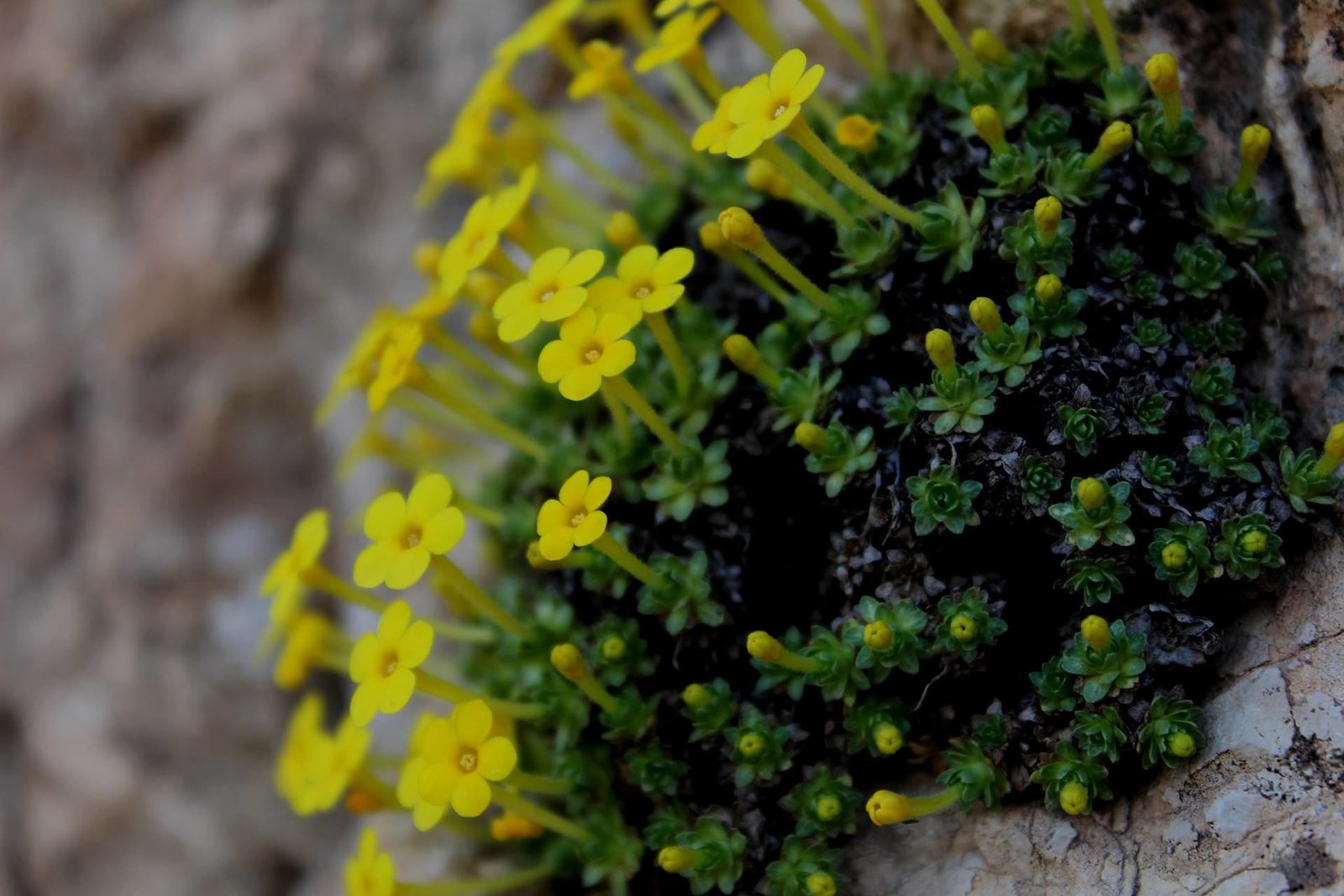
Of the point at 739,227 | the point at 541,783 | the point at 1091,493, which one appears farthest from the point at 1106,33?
the point at 541,783

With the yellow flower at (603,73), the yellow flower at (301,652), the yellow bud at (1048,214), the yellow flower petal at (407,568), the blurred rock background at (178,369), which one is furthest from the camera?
the blurred rock background at (178,369)

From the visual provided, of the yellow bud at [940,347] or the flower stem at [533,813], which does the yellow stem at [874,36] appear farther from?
the flower stem at [533,813]

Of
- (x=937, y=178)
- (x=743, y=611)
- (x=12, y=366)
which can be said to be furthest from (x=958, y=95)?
(x=12, y=366)

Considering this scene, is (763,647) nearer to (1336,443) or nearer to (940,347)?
(940,347)

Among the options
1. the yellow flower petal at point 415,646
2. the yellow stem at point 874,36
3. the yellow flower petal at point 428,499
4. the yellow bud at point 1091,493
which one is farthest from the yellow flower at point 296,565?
the yellow stem at point 874,36

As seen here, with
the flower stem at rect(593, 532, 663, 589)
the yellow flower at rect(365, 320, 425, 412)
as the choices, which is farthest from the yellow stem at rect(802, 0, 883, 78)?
the flower stem at rect(593, 532, 663, 589)

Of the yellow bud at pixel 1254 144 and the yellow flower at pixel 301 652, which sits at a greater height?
the yellow flower at pixel 301 652

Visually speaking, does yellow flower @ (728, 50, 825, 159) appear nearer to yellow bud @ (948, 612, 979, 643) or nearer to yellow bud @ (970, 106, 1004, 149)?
yellow bud @ (970, 106, 1004, 149)

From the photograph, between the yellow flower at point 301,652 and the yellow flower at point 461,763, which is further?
the yellow flower at point 301,652
